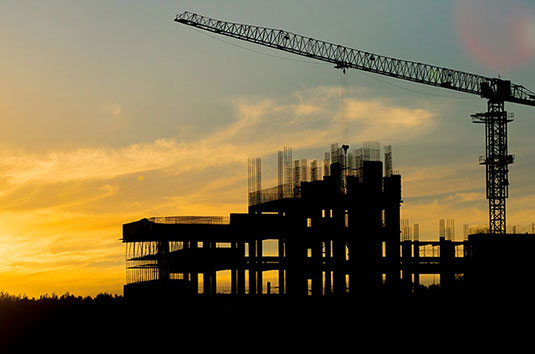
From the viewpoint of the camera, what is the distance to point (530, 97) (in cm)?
13300

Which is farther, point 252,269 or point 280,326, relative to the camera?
point 252,269

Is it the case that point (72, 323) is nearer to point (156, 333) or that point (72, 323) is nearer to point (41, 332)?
point (41, 332)

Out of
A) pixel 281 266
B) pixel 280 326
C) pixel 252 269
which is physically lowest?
pixel 280 326

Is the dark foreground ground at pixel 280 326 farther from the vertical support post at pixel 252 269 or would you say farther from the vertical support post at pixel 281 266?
the vertical support post at pixel 281 266

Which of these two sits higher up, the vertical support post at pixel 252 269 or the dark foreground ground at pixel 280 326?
the vertical support post at pixel 252 269

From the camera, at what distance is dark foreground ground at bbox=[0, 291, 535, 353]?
55.6 meters

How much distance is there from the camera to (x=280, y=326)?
59.1m

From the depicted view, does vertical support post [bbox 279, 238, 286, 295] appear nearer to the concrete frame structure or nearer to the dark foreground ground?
the concrete frame structure

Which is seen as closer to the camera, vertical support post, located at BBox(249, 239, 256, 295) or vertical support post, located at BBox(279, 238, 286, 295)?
vertical support post, located at BBox(249, 239, 256, 295)

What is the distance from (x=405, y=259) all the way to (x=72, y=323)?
1323 inches

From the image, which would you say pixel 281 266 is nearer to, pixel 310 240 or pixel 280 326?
pixel 310 240

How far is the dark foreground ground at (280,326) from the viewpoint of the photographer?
182 ft

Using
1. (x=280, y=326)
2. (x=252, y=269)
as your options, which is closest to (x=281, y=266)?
(x=252, y=269)

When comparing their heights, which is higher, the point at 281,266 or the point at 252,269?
the point at 281,266
